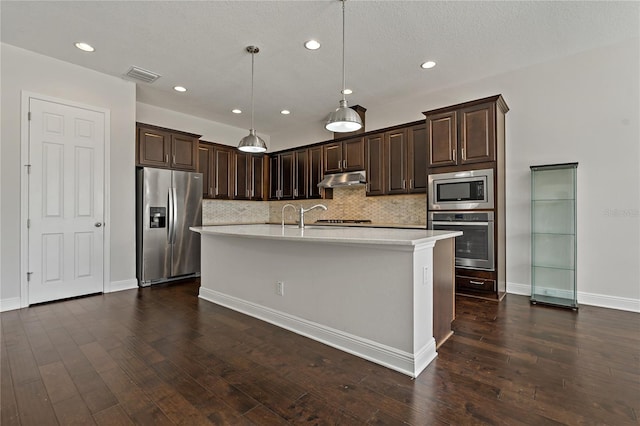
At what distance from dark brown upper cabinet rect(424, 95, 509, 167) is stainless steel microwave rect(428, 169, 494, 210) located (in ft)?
0.55

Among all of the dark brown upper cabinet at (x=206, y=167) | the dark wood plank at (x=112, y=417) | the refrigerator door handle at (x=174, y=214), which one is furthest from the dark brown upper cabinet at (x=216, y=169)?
the dark wood plank at (x=112, y=417)

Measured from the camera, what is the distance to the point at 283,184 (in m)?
6.65

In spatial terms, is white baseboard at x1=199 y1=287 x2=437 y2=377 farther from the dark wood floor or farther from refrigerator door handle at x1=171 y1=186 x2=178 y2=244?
refrigerator door handle at x1=171 y1=186 x2=178 y2=244

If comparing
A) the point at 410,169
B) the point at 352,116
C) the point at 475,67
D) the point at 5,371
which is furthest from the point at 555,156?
the point at 5,371

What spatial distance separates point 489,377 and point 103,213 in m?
4.64

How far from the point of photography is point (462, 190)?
392 centimetres

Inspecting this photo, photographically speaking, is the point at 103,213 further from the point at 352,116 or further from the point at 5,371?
the point at 352,116

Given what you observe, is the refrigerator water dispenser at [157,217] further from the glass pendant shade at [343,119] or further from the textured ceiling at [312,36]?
the glass pendant shade at [343,119]

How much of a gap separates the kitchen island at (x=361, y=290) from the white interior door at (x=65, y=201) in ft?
6.52

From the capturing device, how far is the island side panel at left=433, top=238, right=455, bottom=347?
2.35 m

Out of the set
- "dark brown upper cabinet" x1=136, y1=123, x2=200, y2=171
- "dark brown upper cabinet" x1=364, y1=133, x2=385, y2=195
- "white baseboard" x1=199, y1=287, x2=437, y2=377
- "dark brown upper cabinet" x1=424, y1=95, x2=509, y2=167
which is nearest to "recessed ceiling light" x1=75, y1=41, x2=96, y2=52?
"dark brown upper cabinet" x1=136, y1=123, x2=200, y2=171

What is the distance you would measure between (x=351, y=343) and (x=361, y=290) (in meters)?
0.42

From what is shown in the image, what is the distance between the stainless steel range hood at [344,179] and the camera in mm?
5195

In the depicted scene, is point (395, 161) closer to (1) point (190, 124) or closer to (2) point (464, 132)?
(2) point (464, 132)
